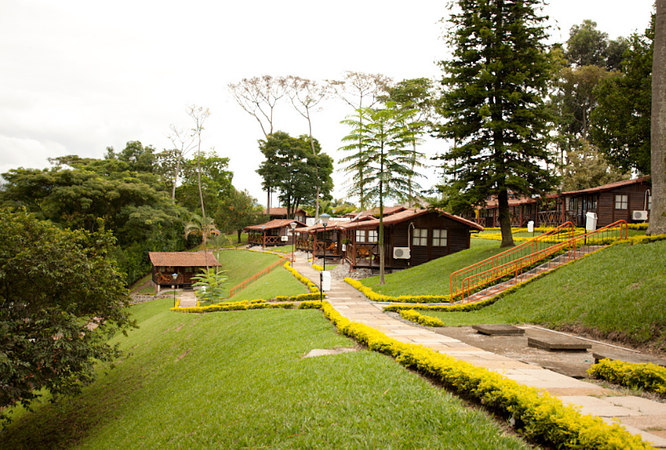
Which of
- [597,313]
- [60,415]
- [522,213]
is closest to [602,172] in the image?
[522,213]

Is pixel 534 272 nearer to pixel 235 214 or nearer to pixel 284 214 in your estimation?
pixel 235 214

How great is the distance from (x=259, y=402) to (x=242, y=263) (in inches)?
1533

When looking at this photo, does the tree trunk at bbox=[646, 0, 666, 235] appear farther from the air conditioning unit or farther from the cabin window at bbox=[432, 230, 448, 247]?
the air conditioning unit

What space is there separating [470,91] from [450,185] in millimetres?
4741

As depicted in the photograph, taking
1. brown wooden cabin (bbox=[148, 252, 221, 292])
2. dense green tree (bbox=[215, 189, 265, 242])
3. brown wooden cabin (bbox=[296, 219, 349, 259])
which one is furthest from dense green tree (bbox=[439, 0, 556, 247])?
dense green tree (bbox=[215, 189, 265, 242])

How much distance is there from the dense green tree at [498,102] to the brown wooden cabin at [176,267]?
26889mm

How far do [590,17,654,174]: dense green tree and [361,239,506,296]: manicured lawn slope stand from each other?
7972 millimetres

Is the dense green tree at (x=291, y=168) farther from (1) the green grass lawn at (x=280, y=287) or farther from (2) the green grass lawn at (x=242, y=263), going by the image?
(1) the green grass lawn at (x=280, y=287)

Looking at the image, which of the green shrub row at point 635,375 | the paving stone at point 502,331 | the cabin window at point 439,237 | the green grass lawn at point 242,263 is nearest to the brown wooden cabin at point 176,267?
the green grass lawn at point 242,263

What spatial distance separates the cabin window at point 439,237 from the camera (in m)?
25.2

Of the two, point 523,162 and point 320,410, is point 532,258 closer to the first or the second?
point 523,162

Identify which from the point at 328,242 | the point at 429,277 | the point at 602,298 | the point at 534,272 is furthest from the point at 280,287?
the point at 602,298

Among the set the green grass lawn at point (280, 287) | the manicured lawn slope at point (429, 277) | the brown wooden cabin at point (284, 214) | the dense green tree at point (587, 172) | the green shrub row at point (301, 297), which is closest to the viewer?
the green shrub row at point (301, 297)

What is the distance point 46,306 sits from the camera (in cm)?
1235
